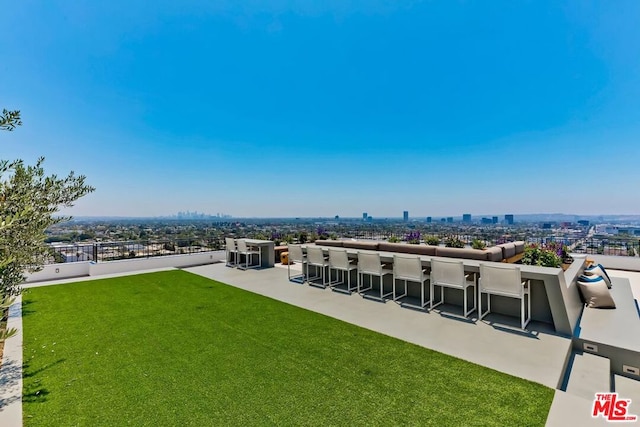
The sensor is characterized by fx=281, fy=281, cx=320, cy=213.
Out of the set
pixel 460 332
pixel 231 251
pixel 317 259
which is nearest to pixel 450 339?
pixel 460 332

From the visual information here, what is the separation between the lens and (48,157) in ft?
10.8

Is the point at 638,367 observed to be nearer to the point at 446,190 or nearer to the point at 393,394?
the point at 393,394

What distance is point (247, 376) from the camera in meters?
2.77

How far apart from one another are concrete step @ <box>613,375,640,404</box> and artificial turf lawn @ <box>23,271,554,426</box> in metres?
1.01

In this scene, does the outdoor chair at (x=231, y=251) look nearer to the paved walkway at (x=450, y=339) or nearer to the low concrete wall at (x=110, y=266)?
the low concrete wall at (x=110, y=266)

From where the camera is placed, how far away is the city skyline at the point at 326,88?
27.7ft

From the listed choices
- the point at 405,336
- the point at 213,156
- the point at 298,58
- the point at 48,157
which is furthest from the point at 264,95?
the point at 405,336

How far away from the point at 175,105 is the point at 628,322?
15081 millimetres

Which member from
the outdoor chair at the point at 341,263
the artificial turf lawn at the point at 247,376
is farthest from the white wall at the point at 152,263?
the outdoor chair at the point at 341,263

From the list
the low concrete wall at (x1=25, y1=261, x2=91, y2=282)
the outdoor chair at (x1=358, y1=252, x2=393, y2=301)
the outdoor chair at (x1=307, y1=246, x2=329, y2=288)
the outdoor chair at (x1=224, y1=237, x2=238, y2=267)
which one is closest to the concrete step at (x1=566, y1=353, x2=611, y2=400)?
the outdoor chair at (x1=358, y1=252, x2=393, y2=301)

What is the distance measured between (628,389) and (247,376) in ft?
12.6

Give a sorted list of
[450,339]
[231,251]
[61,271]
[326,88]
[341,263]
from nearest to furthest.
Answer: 1. [450,339]
2. [341,263]
3. [61,271]
4. [231,251]
5. [326,88]

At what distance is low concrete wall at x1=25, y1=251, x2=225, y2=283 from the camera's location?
7.87m

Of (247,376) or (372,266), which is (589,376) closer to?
(372,266)
